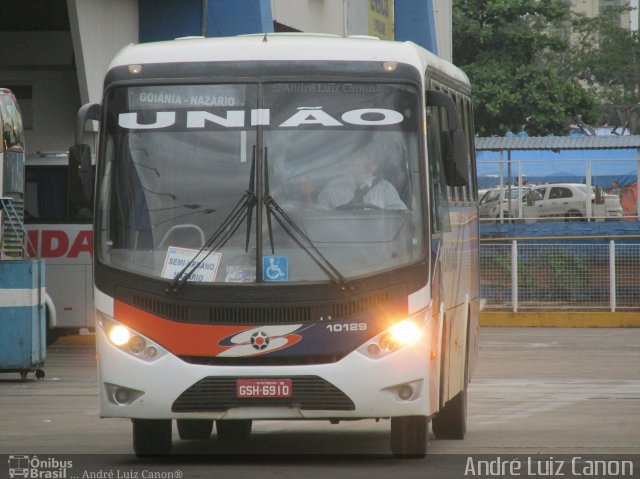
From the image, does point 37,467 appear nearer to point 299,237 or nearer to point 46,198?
point 299,237

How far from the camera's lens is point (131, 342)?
1048 centimetres

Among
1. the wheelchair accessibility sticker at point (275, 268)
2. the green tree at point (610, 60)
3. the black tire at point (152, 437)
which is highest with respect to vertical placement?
the green tree at point (610, 60)

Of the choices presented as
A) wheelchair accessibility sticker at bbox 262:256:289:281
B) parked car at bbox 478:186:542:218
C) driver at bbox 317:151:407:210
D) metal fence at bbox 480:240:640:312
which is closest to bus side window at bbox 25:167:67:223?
metal fence at bbox 480:240:640:312

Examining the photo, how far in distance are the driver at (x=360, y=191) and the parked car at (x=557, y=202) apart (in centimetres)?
2834

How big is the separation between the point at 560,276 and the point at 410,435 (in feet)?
69.6

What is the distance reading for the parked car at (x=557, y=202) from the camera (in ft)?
129

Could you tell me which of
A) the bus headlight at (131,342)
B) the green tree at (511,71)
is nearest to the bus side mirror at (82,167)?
the bus headlight at (131,342)

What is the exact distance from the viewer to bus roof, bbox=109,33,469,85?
35.7 ft

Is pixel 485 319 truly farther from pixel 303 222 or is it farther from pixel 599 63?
pixel 599 63

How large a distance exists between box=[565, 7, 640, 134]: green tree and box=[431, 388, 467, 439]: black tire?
67.7m

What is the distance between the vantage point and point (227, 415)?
1028 centimetres

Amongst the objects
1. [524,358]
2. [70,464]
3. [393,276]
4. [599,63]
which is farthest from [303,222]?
[599,63]

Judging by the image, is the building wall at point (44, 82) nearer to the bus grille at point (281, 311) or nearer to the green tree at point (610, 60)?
the bus grille at point (281, 311)

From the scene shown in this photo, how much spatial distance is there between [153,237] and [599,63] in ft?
244
